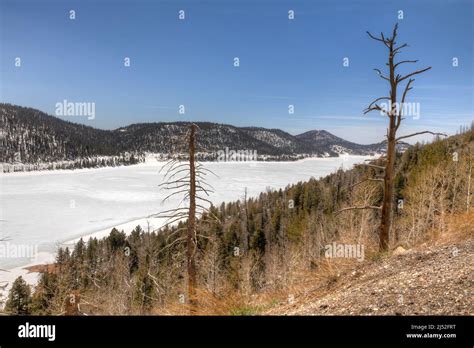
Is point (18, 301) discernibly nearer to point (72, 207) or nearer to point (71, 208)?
point (71, 208)

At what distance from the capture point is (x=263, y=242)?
60625 millimetres

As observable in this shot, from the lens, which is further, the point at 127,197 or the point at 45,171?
the point at 45,171

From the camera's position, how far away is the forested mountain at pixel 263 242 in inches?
771

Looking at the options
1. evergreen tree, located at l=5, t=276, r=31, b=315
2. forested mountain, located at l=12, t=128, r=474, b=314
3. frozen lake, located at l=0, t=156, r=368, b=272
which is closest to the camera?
forested mountain, located at l=12, t=128, r=474, b=314

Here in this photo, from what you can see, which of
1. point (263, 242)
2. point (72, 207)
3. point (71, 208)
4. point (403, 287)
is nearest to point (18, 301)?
point (403, 287)

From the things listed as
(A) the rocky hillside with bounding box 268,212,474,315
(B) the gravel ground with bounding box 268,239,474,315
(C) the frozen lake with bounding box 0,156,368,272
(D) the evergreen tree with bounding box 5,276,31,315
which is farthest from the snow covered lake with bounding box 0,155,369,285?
(B) the gravel ground with bounding box 268,239,474,315

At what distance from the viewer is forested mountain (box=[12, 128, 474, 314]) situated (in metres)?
19.6

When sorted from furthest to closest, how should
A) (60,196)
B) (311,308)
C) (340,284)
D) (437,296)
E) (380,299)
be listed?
(60,196) → (340,284) → (311,308) → (380,299) → (437,296)

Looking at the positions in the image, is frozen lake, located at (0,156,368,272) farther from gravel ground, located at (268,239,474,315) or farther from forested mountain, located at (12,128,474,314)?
gravel ground, located at (268,239,474,315)
